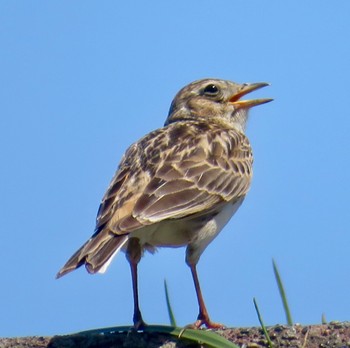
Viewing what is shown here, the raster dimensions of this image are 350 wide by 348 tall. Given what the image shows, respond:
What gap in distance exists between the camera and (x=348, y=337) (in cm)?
468

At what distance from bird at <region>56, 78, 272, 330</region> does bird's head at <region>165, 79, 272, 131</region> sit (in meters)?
0.43

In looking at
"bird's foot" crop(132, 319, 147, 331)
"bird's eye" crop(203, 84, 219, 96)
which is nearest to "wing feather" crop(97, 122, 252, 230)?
"bird's foot" crop(132, 319, 147, 331)

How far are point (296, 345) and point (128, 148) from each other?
3970 mm

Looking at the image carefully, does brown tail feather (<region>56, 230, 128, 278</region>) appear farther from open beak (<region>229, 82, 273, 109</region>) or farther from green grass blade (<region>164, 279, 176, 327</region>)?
open beak (<region>229, 82, 273, 109</region>)

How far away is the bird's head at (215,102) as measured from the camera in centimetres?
957

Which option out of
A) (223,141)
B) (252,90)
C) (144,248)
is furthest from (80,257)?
(252,90)

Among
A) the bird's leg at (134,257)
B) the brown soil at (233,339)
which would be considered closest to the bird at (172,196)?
the bird's leg at (134,257)

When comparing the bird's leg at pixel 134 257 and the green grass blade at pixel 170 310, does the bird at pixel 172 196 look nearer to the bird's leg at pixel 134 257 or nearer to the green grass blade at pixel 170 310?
the bird's leg at pixel 134 257

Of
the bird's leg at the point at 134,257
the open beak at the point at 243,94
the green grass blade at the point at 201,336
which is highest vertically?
the open beak at the point at 243,94

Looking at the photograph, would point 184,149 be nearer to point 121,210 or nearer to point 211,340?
point 121,210

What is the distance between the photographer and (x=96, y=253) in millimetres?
5602

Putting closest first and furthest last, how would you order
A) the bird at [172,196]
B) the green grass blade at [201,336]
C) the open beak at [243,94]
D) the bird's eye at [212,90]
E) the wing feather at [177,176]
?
1. the green grass blade at [201,336]
2. the bird at [172,196]
3. the wing feather at [177,176]
4. the open beak at [243,94]
5. the bird's eye at [212,90]

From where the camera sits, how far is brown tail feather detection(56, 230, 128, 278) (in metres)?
5.44

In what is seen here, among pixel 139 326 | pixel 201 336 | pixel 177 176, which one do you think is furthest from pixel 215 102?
pixel 201 336
